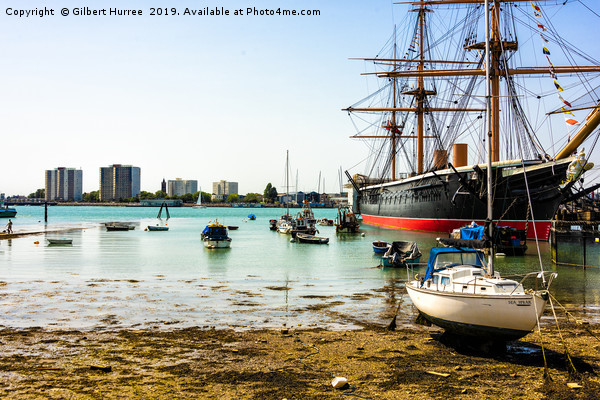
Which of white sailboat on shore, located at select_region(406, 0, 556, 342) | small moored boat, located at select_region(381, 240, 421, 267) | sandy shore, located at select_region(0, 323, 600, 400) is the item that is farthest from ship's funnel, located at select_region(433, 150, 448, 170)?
white sailboat on shore, located at select_region(406, 0, 556, 342)

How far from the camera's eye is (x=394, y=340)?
14.5 meters

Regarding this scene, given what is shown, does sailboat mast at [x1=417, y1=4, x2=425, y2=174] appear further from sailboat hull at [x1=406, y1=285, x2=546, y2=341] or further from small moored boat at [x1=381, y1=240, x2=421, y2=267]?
sailboat hull at [x1=406, y1=285, x2=546, y2=341]

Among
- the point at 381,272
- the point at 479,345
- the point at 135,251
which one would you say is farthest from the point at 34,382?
the point at 135,251

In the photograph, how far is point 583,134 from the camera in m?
44.0

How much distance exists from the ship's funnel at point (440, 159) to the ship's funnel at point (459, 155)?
12.7ft

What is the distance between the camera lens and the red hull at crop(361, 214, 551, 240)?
175 feet

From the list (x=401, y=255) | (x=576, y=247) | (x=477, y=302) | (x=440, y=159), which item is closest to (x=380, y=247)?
(x=401, y=255)

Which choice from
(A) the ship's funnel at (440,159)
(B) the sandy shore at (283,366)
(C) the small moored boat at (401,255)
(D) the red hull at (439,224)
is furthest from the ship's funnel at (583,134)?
(B) the sandy shore at (283,366)

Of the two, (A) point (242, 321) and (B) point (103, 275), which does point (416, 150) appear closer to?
(B) point (103, 275)

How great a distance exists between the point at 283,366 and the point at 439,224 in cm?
5697

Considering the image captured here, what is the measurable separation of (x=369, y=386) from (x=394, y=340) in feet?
12.6

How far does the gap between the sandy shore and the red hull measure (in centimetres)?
2969

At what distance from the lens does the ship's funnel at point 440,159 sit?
236ft

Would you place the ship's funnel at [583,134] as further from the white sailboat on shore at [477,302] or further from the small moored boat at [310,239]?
the white sailboat on shore at [477,302]
